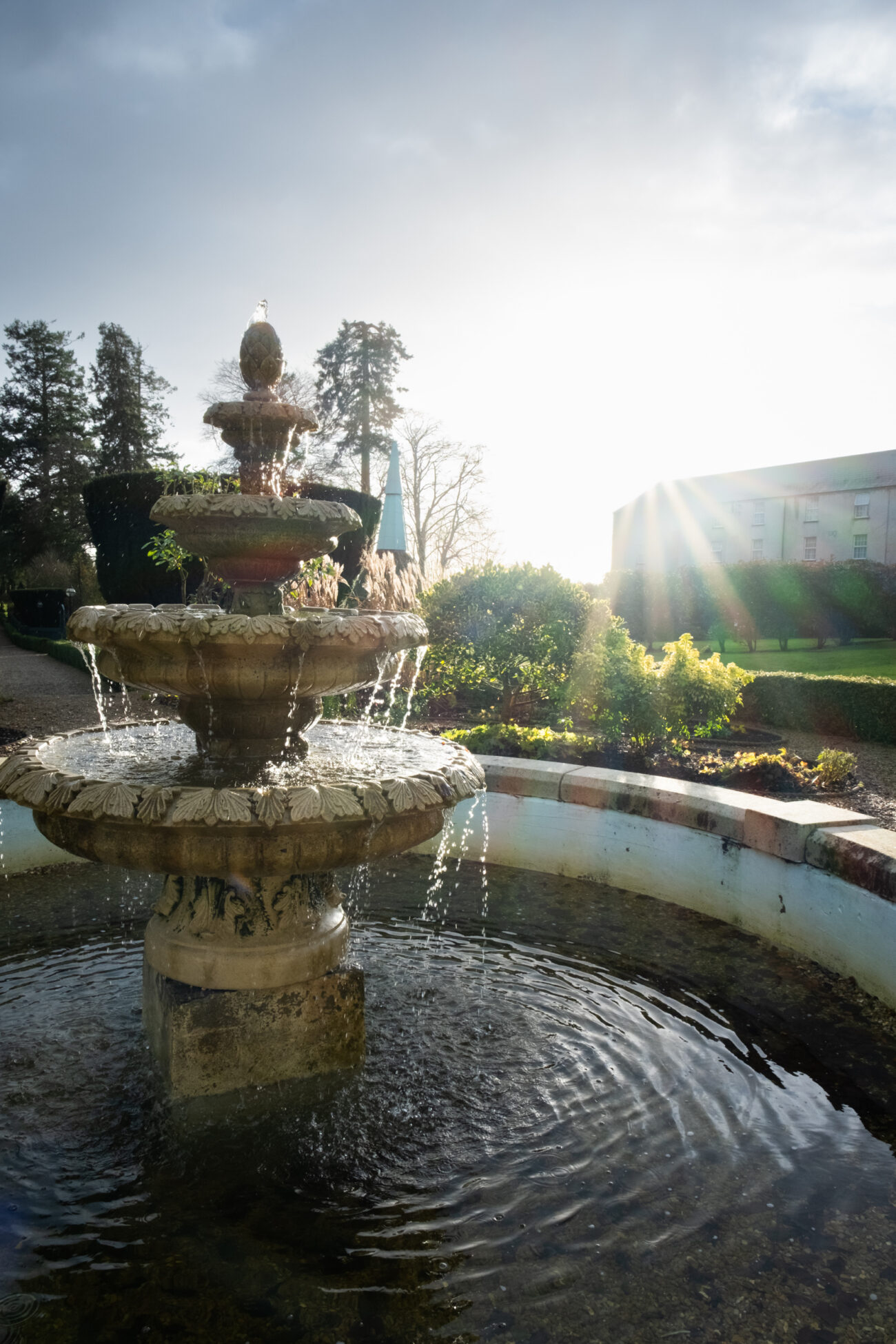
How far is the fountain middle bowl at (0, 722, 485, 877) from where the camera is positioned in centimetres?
227

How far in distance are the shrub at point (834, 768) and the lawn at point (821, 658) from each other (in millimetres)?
9974

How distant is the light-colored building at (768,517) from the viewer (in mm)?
37562

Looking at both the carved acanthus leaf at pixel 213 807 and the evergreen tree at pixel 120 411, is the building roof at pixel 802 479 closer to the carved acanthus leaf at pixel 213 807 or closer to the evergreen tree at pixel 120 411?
the evergreen tree at pixel 120 411

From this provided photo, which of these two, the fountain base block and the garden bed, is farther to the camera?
the garden bed

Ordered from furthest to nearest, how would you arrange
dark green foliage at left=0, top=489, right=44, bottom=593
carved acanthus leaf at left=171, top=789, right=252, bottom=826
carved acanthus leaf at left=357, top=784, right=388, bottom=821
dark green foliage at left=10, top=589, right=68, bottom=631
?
dark green foliage at left=0, top=489, right=44, bottom=593
dark green foliage at left=10, top=589, right=68, bottom=631
carved acanthus leaf at left=357, top=784, right=388, bottom=821
carved acanthus leaf at left=171, top=789, right=252, bottom=826

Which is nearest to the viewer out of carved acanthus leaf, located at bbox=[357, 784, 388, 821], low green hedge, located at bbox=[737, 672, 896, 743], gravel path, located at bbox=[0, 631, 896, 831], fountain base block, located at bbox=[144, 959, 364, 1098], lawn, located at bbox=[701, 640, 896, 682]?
carved acanthus leaf, located at bbox=[357, 784, 388, 821]

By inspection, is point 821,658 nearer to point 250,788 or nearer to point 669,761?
point 669,761

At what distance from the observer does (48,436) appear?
3344cm

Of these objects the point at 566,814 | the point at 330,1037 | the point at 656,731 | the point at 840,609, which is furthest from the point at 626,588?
the point at 330,1037

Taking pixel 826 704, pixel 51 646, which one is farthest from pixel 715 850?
pixel 51 646

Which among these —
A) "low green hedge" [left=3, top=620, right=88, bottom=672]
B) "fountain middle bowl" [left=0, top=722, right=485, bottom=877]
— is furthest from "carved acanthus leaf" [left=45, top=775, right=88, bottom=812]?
"low green hedge" [left=3, top=620, right=88, bottom=672]

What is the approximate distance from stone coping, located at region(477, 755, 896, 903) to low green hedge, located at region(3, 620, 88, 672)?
8.98m

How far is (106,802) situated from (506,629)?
6.95 meters

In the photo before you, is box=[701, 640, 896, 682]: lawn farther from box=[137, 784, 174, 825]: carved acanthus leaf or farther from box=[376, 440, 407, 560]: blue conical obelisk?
box=[137, 784, 174, 825]: carved acanthus leaf
